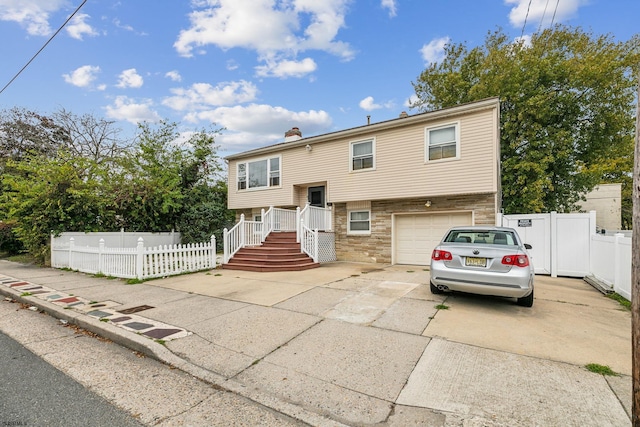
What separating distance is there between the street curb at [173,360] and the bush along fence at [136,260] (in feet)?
8.92

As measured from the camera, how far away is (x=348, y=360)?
11.4ft

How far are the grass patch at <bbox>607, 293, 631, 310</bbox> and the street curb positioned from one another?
6552 mm

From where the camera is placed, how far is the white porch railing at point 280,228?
11.3 m

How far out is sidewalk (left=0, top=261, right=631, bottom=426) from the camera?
2590mm

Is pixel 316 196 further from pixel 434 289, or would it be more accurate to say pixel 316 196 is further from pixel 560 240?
pixel 560 240

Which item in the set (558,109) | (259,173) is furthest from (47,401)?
(558,109)

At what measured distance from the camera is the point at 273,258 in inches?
415

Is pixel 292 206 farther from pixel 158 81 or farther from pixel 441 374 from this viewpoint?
pixel 441 374

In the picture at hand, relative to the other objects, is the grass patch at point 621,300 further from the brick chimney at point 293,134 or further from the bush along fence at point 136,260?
the brick chimney at point 293,134

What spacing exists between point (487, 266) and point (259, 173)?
12.3 meters

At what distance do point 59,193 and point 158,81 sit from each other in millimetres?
6473

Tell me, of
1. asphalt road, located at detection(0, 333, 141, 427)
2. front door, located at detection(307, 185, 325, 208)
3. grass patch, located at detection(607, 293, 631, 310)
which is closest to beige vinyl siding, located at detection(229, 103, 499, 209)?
front door, located at detection(307, 185, 325, 208)

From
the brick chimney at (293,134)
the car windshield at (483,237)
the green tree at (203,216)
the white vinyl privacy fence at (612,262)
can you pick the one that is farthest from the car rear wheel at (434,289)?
the green tree at (203,216)

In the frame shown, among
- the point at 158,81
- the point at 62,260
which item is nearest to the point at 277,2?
the point at 158,81
